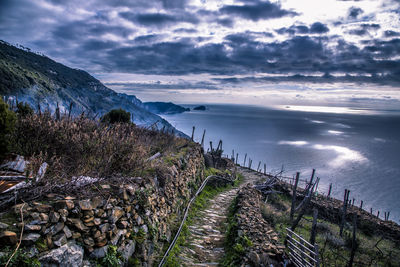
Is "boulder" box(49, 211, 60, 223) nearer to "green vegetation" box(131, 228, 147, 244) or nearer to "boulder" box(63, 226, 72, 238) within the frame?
"boulder" box(63, 226, 72, 238)

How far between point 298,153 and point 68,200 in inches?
3160

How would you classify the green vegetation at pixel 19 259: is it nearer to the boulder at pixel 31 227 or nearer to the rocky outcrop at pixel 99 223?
the rocky outcrop at pixel 99 223

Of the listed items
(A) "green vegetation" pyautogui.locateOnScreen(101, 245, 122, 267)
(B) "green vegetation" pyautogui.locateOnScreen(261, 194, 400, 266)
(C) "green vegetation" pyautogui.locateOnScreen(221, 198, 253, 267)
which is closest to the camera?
(A) "green vegetation" pyautogui.locateOnScreen(101, 245, 122, 267)

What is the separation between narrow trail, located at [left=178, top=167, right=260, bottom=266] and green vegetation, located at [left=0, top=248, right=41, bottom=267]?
384cm

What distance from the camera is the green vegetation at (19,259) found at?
8.01 feet

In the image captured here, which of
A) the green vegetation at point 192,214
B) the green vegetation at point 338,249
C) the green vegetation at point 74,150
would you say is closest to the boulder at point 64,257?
the green vegetation at point 74,150

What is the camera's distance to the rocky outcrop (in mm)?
2869

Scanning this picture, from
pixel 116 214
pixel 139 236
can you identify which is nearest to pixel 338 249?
pixel 139 236

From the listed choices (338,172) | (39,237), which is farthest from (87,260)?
(338,172)

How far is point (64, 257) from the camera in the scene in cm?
295

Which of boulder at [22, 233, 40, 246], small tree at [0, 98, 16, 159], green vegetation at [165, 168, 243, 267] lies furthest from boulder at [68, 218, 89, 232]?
green vegetation at [165, 168, 243, 267]

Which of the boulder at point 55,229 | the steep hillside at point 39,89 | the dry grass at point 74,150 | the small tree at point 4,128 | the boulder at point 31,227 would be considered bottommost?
the boulder at point 55,229

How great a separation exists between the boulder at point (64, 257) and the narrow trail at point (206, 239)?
319 cm

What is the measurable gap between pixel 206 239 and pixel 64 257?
203 inches
